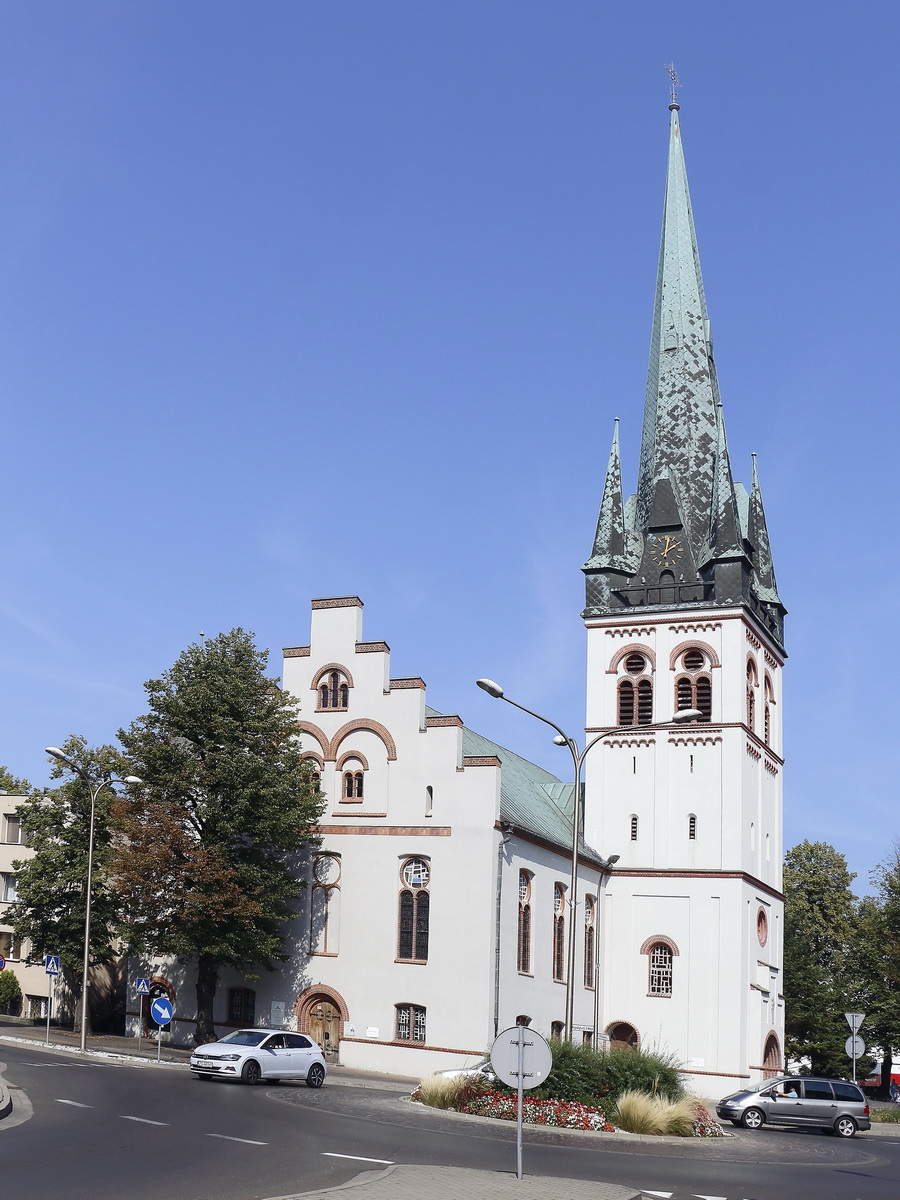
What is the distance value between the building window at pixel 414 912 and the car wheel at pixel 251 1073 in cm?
1182

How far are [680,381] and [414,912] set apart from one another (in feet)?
90.2

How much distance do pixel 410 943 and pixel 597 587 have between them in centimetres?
1833

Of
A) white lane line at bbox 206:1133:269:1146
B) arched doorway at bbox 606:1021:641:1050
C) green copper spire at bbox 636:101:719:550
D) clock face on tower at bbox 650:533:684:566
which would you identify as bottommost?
arched doorway at bbox 606:1021:641:1050

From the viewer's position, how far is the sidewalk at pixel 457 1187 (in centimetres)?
1577

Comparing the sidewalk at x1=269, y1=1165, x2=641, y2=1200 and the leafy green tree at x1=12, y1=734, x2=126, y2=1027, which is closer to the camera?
the sidewalk at x1=269, y1=1165, x2=641, y2=1200

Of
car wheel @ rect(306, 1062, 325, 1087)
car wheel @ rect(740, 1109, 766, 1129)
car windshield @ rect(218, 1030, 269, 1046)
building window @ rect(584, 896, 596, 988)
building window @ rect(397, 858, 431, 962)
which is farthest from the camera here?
building window @ rect(584, 896, 596, 988)

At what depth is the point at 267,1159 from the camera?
1938cm

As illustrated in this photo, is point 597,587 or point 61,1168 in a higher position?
point 597,587

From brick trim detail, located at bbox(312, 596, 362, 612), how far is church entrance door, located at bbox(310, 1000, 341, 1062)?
1397 cm

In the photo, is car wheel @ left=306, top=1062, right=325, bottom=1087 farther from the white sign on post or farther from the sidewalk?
the white sign on post

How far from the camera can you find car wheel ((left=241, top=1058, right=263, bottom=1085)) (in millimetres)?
33781

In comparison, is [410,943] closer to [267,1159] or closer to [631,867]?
[631,867]

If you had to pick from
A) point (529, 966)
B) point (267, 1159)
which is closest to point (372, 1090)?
point (529, 966)

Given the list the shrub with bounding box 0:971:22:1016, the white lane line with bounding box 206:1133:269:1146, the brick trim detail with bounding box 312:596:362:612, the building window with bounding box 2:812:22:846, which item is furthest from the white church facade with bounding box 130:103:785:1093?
the white lane line with bounding box 206:1133:269:1146
